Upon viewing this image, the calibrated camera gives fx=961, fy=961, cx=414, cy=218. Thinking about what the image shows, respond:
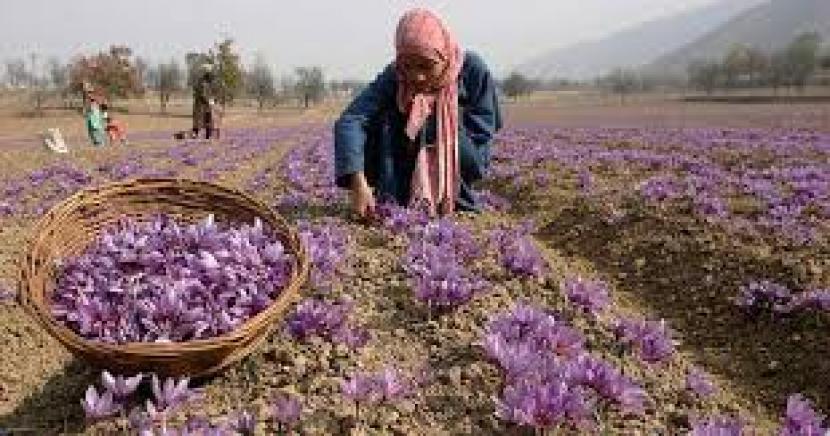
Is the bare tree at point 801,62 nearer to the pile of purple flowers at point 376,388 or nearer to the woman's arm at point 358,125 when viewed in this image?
the woman's arm at point 358,125

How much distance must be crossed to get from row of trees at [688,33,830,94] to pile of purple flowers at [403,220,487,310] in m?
145

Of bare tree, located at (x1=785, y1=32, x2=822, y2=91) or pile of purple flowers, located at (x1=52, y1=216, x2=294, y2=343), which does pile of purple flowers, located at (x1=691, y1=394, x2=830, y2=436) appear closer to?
pile of purple flowers, located at (x1=52, y1=216, x2=294, y2=343)

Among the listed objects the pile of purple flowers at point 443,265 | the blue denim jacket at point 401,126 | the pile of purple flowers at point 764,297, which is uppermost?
the blue denim jacket at point 401,126

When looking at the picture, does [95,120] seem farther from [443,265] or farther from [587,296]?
[587,296]

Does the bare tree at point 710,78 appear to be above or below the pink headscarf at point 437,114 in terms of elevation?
above

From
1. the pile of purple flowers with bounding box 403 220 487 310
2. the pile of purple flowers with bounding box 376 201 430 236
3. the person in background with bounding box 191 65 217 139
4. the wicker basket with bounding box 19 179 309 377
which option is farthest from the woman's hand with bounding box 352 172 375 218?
the person in background with bounding box 191 65 217 139

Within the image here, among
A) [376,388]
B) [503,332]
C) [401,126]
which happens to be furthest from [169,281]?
[401,126]

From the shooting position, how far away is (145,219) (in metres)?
5.63

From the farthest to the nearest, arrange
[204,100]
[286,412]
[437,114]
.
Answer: [204,100], [437,114], [286,412]

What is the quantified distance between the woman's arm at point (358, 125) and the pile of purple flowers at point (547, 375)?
305 cm

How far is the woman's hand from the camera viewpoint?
860 centimetres

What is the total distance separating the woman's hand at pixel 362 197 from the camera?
8.60 m

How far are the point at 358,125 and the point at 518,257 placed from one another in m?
2.40

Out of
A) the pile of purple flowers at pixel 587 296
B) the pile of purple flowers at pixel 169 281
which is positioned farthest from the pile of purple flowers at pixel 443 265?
the pile of purple flowers at pixel 169 281
